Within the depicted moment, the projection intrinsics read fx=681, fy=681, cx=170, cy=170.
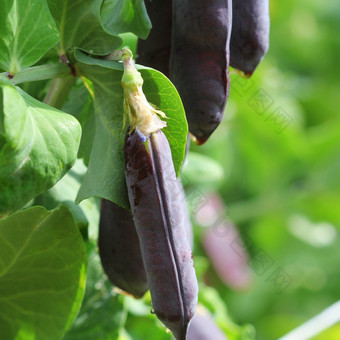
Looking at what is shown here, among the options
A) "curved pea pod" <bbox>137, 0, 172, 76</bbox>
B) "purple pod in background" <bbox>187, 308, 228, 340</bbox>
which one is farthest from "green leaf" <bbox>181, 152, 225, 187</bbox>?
"curved pea pod" <bbox>137, 0, 172, 76</bbox>

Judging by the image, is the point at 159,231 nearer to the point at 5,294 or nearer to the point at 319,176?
the point at 5,294

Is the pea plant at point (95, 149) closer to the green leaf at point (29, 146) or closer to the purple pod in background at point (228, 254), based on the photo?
the green leaf at point (29, 146)

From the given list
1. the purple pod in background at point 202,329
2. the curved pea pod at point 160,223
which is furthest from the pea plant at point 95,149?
the purple pod in background at point 202,329

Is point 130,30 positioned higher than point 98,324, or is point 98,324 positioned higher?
point 130,30

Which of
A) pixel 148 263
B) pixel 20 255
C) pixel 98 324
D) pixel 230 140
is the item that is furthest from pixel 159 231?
pixel 230 140

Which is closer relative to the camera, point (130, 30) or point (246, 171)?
point (130, 30)

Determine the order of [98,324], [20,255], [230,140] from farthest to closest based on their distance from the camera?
[230,140]
[98,324]
[20,255]

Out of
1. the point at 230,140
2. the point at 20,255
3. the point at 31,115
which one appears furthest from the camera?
the point at 230,140

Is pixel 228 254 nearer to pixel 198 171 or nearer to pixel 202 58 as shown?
pixel 198 171
